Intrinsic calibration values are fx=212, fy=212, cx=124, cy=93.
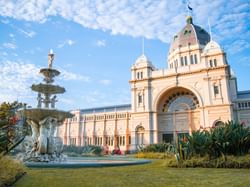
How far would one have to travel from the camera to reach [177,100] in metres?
40.3

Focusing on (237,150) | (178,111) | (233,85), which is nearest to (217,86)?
(178,111)

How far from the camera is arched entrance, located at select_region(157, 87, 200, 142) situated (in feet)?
123

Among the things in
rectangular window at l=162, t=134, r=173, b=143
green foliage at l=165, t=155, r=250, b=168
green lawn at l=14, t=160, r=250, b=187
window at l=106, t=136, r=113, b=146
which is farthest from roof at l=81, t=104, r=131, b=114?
green lawn at l=14, t=160, r=250, b=187

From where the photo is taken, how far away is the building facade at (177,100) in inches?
1353

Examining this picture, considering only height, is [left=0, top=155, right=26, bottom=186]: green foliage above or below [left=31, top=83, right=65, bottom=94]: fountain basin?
below

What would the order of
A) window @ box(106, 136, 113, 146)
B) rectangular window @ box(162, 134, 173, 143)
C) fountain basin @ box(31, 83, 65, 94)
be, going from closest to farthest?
fountain basin @ box(31, 83, 65, 94)
rectangular window @ box(162, 134, 173, 143)
window @ box(106, 136, 113, 146)

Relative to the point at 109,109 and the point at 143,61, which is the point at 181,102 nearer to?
the point at 143,61

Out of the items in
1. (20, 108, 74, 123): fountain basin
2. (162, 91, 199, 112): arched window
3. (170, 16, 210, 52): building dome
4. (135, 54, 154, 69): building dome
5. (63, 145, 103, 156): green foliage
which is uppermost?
(170, 16, 210, 52): building dome

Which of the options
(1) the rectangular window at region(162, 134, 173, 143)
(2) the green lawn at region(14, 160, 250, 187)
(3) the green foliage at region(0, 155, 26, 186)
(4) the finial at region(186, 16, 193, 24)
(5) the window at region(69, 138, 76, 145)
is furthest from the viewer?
(5) the window at region(69, 138, 76, 145)

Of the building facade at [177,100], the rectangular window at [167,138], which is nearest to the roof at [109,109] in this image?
the building facade at [177,100]

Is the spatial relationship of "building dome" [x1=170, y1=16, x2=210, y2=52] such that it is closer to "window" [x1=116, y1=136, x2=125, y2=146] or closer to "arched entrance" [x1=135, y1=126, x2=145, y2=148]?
"arched entrance" [x1=135, y1=126, x2=145, y2=148]

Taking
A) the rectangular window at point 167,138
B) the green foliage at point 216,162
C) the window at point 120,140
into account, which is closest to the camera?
the green foliage at point 216,162

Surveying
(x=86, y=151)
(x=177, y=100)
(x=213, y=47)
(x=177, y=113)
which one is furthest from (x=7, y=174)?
(x=213, y=47)

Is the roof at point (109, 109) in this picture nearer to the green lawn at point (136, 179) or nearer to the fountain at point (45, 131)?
the fountain at point (45, 131)
